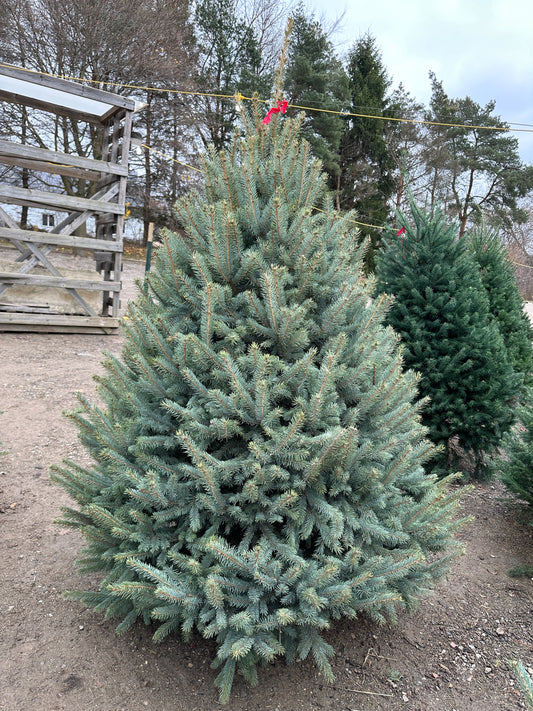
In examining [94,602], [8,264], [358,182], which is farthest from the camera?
[358,182]

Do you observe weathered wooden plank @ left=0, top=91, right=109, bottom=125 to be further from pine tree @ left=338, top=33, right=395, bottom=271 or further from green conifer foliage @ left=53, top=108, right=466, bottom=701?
pine tree @ left=338, top=33, right=395, bottom=271

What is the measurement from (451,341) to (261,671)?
10.0ft

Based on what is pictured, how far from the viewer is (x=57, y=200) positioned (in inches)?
309

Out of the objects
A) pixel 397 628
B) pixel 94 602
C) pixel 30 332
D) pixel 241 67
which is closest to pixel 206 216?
pixel 94 602

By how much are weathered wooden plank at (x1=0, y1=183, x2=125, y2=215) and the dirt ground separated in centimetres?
590

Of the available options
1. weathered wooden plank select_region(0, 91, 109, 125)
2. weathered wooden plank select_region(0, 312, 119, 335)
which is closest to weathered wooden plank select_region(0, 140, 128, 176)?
weathered wooden plank select_region(0, 91, 109, 125)

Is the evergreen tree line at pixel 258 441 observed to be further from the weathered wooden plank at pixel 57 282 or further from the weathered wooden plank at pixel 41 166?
the weathered wooden plank at pixel 41 166

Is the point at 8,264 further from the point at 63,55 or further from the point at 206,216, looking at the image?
the point at 63,55

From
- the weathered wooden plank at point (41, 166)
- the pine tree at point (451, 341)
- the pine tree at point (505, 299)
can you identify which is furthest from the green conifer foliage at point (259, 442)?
the weathered wooden plank at point (41, 166)

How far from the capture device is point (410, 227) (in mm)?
4605

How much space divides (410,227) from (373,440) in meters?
3.15

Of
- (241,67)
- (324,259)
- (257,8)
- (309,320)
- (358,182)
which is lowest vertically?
(309,320)

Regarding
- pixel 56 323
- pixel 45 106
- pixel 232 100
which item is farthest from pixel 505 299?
pixel 232 100

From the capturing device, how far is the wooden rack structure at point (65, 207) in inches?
297
